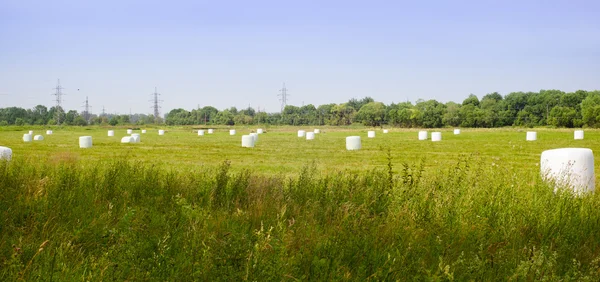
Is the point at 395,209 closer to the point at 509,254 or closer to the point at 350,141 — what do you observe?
the point at 509,254

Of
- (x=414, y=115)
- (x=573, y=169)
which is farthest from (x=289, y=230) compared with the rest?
(x=414, y=115)

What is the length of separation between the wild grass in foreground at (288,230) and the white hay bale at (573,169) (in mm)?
509

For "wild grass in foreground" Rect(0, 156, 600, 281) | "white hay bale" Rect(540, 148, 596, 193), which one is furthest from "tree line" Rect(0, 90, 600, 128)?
"wild grass in foreground" Rect(0, 156, 600, 281)

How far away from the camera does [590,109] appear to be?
110 metres

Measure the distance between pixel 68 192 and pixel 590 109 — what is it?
122232mm

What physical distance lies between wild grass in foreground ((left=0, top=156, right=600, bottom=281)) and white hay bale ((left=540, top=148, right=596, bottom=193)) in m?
0.51

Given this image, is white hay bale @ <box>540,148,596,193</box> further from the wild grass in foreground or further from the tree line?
the tree line

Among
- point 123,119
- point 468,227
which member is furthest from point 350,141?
point 123,119

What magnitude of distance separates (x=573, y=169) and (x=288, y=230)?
755 centimetres

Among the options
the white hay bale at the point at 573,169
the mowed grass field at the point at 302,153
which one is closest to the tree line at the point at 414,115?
the mowed grass field at the point at 302,153

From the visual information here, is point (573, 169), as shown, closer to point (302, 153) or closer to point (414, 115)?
point (302, 153)

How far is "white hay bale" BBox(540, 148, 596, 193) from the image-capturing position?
35.4 feet

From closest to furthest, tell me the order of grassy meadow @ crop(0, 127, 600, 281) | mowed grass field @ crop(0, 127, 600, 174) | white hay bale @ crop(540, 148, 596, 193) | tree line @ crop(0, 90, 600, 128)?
grassy meadow @ crop(0, 127, 600, 281) < white hay bale @ crop(540, 148, 596, 193) < mowed grass field @ crop(0, 127, 600, 174) < tree line @ crop(0, 90, 600, 128)

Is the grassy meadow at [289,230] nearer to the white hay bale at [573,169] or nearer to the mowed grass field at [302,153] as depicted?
the white hay bale at [573,169]
